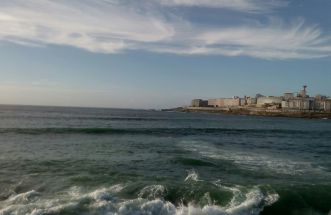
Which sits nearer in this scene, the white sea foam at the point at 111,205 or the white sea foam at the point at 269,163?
the white sea foam at the point at 111,205

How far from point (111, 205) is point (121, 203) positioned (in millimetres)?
348

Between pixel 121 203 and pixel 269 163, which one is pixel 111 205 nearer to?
pixel 121 203

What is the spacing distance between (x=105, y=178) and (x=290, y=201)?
739 cm

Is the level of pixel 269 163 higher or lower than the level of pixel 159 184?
lower

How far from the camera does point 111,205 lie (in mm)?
11711

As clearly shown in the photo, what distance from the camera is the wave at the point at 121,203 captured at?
11.3 m

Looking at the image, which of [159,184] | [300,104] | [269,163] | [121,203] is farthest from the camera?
[300,104]

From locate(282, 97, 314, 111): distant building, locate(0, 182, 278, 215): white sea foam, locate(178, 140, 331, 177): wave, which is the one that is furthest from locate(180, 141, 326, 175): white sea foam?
locate(282, 97, 314, 111): distant building

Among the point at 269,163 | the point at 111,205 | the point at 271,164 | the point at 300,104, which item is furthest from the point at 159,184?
the point at 300,104

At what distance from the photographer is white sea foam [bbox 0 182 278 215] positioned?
1130cm

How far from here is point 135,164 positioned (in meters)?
19.9

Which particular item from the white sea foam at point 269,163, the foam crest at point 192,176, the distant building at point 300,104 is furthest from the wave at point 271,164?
the distant building at point 300,104

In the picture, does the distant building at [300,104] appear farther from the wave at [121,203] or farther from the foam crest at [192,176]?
the wave at [121,203]

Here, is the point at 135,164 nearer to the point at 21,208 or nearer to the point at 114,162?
the point at 114,162
